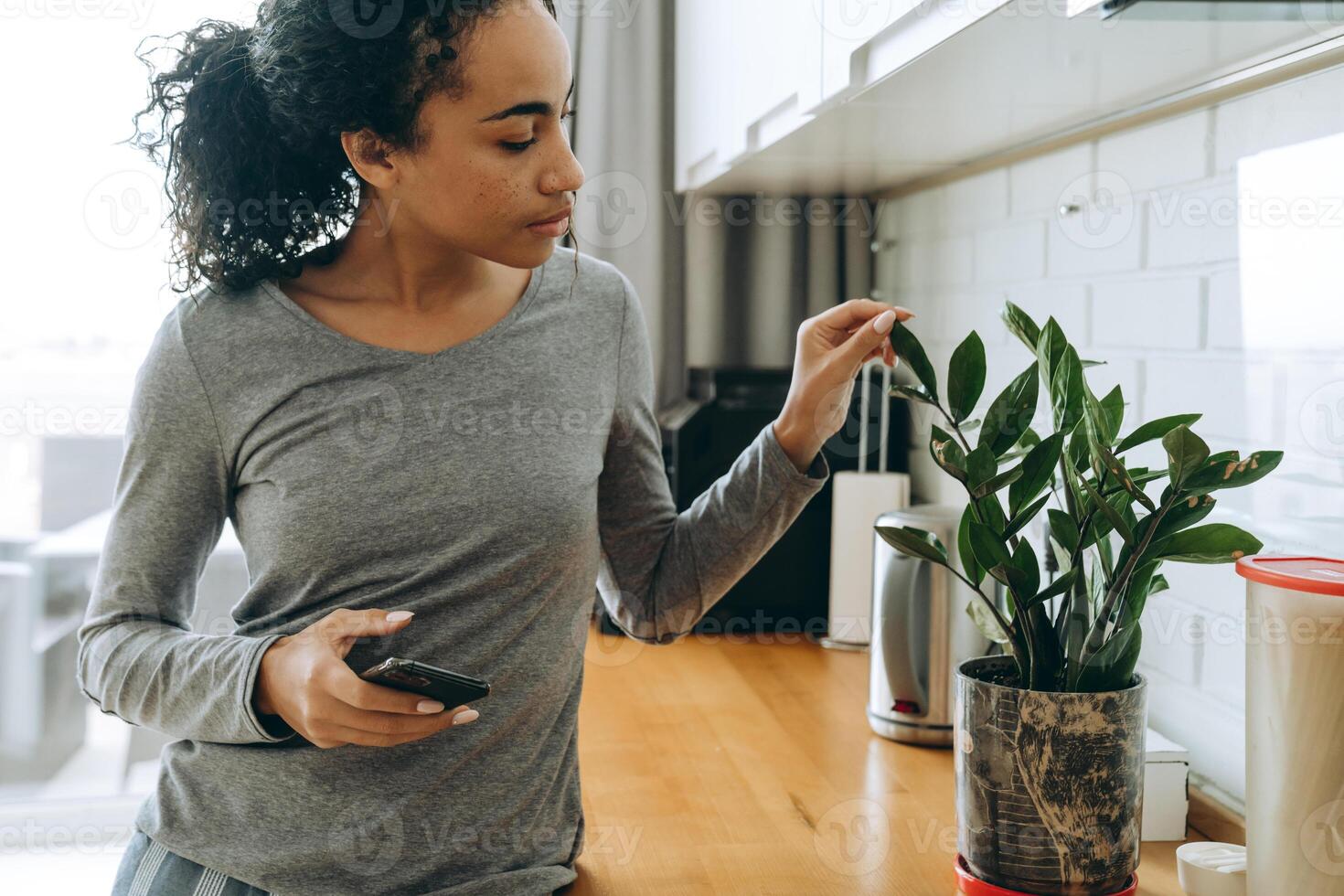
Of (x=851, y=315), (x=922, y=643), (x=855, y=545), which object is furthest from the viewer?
(x=855, y=545)

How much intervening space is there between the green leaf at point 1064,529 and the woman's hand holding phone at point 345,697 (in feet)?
1.39

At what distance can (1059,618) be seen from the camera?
2.64 feet

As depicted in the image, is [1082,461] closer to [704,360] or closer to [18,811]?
[704,360]

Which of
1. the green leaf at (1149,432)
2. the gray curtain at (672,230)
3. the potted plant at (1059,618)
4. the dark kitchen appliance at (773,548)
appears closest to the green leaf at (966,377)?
the potted plant at (1059,618)

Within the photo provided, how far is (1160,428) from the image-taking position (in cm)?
75

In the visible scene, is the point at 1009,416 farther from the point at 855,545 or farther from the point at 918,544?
the point at 855,545

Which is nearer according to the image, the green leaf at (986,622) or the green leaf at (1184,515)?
the green leaf at (1184,515)

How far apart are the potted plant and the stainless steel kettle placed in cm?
41

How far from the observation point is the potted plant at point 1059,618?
2.44 ft

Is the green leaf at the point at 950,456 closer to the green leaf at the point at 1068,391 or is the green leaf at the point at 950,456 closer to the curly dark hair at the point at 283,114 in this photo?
the green leaf at the point at 1068,391

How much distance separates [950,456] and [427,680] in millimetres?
370

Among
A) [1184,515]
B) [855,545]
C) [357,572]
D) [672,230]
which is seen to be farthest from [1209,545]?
[672,230]

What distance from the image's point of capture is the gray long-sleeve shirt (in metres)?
0.87

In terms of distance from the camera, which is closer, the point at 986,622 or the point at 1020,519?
the point at 1020,519
